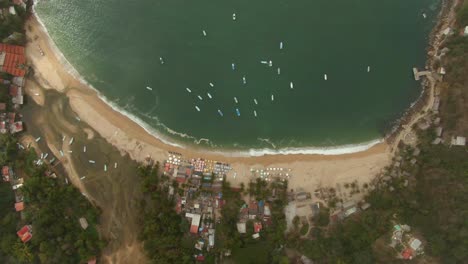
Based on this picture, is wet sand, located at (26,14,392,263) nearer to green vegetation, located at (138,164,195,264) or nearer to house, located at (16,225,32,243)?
green vegetation, located at (138,164,195,264)

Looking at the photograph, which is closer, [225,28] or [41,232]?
[41,232]

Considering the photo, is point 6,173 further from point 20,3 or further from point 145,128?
point 20,3

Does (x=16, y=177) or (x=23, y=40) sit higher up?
(x=23, y=40)

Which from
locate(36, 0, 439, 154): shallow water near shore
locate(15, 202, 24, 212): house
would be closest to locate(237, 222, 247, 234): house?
locate(36, 0, 439, 154): shallow water near shore

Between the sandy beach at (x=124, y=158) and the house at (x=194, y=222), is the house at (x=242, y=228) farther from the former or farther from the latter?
the sandy beach at (x=124, y=158)

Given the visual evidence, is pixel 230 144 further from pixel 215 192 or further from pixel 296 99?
pixel 296 99

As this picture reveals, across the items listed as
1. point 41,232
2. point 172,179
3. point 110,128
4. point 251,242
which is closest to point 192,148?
point 172,179

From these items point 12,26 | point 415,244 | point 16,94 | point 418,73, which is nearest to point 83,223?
point 16,94
